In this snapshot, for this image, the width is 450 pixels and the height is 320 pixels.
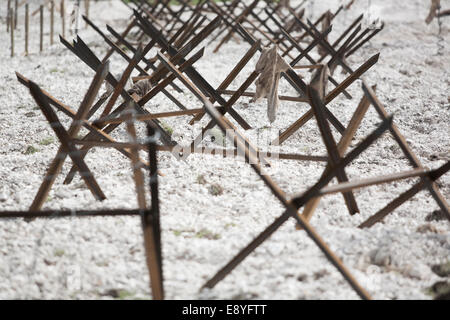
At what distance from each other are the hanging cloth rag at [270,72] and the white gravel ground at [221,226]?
546mm

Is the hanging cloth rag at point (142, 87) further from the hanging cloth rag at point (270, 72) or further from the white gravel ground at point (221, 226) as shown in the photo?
the hanging cloth rag at point (270, 72)

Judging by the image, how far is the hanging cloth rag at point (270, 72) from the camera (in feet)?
13.3

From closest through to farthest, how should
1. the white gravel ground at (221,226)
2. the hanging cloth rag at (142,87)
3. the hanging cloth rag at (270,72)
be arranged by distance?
the white gravel ground at (221,226), the hanging cloth rag at (270,72), the hanging cloth rag at (142,87)

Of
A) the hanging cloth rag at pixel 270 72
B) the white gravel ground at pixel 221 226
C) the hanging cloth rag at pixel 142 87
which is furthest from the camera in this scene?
the hanging cloth rag at pixel 142 87

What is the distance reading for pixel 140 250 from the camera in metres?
2.78

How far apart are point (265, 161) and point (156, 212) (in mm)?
2058

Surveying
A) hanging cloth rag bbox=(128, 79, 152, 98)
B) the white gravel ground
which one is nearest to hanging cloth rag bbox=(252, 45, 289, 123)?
the white gravel ground

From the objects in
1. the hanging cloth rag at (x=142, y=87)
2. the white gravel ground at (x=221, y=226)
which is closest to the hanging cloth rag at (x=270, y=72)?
the white gravel ground at (x=221, y=226)

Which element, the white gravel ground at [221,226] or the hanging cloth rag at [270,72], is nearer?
the white gravel ground at [221,226]

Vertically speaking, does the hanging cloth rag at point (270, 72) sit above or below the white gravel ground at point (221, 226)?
above

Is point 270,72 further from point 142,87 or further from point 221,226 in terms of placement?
point 221,226

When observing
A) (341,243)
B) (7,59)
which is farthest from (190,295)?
(7,59)

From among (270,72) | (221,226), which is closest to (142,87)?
(270,72)

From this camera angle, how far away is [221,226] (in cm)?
314
